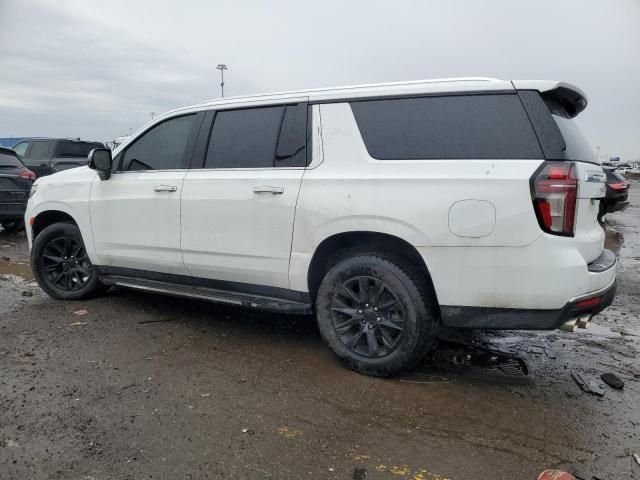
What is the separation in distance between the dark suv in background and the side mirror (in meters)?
9.06

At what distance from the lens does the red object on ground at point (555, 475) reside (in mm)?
2423

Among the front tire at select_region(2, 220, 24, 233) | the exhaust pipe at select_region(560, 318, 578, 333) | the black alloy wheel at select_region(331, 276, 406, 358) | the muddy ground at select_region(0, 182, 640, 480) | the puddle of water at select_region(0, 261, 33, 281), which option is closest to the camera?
the muddy ground at select_region(0, 182, 640, 480)

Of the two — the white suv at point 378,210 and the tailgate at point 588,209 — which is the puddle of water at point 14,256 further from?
the tailgate at point 588,209

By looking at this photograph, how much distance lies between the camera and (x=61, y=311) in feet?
16.3

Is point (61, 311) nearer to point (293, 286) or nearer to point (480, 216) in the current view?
point (293, 286)

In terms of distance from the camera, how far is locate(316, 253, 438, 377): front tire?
3305 millimetres

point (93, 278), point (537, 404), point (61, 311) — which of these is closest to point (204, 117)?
point (93, 278)

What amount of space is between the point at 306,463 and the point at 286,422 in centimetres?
41

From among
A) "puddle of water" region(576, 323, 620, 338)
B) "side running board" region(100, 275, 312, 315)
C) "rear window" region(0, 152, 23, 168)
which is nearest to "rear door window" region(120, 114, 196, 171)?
"side running board" region(100, 275, 312, 315)

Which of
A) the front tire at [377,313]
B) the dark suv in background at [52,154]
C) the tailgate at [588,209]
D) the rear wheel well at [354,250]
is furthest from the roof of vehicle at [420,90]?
the dark suv in background at [52,154]

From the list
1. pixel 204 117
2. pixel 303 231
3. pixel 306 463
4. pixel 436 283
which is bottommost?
pixel 306 463

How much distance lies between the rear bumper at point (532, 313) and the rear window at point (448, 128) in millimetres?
865

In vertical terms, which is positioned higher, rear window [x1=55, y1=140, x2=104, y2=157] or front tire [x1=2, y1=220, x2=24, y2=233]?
rear window [x1=55, y1=140, x2=104, y2=157]

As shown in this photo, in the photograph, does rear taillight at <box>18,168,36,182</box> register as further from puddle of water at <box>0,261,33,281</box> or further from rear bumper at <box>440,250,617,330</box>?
rear bumper at <box>440,250,617,330</box>
